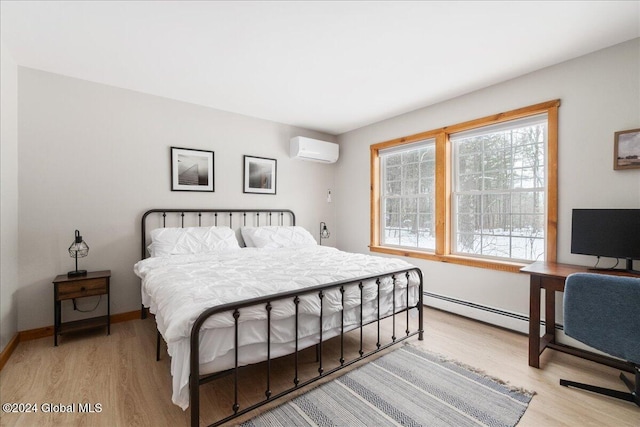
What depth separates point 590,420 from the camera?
1.67 meters

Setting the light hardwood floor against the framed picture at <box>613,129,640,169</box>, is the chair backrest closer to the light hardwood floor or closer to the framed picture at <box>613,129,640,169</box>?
the light hardwood floor

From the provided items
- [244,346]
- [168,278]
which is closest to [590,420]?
[244,346]

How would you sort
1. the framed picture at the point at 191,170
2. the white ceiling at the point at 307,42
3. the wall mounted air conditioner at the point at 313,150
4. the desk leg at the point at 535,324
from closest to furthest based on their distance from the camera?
the white ceiling at the point at 307,42 → the desk leg at the point at 535,324 → the framed picture at the point at 191,170 → the wall mounted air conditioner at the point at 313,150

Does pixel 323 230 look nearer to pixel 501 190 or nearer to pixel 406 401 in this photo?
pixel 501 190

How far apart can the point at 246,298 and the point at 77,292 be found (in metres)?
2.08

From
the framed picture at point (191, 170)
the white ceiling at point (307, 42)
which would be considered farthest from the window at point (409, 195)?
the framed picture at point (191, 170)

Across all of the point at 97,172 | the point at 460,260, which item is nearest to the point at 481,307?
the point at 460,260

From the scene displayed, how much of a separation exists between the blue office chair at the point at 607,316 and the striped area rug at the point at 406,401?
1.79 ft

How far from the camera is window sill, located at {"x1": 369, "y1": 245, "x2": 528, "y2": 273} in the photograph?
2.91 metres

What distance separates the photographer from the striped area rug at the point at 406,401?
1.66m

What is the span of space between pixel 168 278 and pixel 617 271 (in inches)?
131

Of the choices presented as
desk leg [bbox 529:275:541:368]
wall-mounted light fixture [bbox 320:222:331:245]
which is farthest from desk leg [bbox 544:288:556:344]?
wall-mounted light fixture [bbox 320:222:331:245]

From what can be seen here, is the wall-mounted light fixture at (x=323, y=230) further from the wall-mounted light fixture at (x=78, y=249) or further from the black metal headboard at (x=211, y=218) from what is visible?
the wall-mounted light fixture at (x=78, y=249)

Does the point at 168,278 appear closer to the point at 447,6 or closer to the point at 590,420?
the point at 447,6
